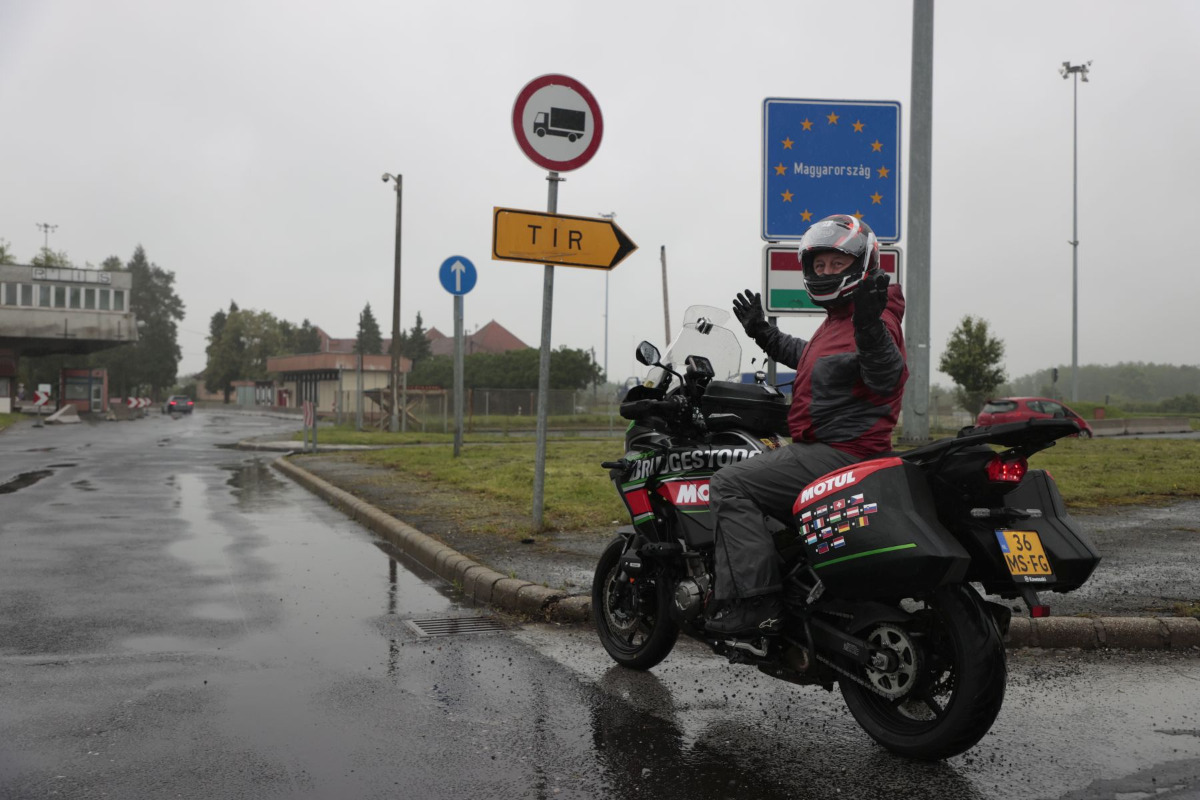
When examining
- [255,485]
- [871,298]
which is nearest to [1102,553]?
[871,298]

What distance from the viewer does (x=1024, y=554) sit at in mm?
3146

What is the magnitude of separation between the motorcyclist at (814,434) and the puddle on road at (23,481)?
11961 mm

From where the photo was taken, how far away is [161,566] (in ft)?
24.5

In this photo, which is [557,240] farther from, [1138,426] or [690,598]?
[1138,426]

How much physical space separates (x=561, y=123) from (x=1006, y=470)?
6043 mm

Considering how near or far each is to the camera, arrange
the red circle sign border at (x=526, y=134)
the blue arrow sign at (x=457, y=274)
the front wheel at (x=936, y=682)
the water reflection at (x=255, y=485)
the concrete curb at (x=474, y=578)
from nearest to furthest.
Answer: the front wheel at (x=936, y=682), the concrete curb at (x=474, y=578), the red circle sign border at (x=526, y=134), the water reflection at (x=255, y=485), the blue arrow sign at (x=457, y=274)

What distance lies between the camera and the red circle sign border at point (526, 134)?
824 centimetres

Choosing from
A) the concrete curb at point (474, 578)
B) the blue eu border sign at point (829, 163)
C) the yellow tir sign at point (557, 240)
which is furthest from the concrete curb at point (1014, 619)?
the blue eu border sign at point (829, 163)

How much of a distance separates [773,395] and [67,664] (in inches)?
141

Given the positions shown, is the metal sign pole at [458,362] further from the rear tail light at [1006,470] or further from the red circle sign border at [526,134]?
the rear tail light at [1006,470]

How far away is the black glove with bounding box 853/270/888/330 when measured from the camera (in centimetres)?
A: 322

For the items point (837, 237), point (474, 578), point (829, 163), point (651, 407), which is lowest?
point (474, 578)

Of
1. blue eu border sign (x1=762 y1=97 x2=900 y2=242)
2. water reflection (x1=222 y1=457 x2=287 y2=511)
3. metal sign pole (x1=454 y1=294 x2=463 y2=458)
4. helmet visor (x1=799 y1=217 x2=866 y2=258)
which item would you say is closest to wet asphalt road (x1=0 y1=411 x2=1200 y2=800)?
helmet visor (x1=799 y1=217 x2=866 y2=258)

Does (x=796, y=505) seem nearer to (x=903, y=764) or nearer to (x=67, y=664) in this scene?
(x=903, y=764)
